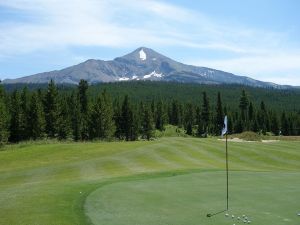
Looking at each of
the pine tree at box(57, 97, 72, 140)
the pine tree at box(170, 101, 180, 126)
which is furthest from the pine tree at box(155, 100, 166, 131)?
the pine tree at box(57, 97, 72, 140)

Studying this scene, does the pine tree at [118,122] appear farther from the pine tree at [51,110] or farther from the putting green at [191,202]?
the putting green at [191,202]

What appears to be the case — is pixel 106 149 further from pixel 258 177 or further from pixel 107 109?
pixel 107 109

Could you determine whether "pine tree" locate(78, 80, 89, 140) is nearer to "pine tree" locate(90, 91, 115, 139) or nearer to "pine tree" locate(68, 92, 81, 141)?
"pine tree" locate(68, 92, 81, 141)

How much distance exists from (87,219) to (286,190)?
10295 millimetres

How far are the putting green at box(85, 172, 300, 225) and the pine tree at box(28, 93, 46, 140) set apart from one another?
207 ft

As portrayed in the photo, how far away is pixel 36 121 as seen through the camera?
82.2m

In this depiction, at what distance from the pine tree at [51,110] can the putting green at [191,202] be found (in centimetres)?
6692

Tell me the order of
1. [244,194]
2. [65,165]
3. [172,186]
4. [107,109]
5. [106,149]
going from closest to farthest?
[244,194] → [172,186] → [65,165] → [106,149] → [107,109]

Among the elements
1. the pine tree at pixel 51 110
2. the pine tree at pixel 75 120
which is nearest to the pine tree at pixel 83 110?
the pine tree at pixel 75 120

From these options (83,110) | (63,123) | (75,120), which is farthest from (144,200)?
(83,110)

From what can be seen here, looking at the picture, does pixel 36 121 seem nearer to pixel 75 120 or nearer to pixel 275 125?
pixel 75 120

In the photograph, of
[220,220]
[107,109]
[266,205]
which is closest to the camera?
[220,220]

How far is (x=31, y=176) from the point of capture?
3125cm

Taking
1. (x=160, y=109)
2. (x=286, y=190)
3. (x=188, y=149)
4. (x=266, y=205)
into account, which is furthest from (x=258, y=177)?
(x=160, y=109)
